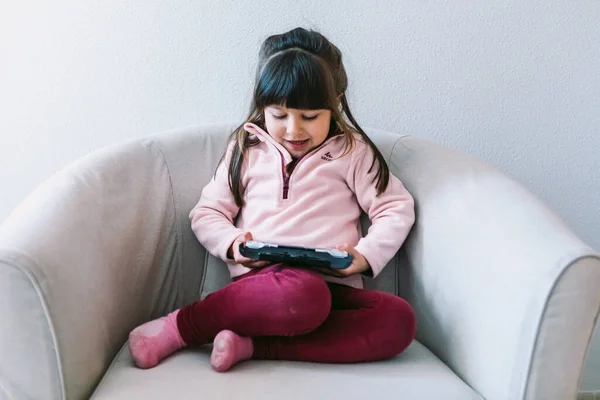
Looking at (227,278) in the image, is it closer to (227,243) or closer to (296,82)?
(227,243)

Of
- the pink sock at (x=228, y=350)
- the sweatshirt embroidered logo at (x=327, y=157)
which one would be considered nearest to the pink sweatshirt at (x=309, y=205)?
the sweatshirt embroidered logo at (x=327, y=157)

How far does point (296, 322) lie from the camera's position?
3.61 feet

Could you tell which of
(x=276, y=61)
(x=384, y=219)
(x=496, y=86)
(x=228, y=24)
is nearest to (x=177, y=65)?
(x=228, y=24)

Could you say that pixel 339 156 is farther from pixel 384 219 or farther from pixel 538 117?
pixel 538 117

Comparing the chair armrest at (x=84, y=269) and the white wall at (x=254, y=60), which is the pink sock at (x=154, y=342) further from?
the white wall at (x=254, y=60)

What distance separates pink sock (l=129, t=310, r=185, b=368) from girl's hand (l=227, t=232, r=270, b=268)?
0.15m

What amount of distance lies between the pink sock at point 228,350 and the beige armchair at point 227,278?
0.01 m

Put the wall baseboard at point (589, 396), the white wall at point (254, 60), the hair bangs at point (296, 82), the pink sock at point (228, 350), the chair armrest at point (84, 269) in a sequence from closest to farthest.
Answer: the chair armrest at point (84, 269) → the pink sock at point (228, 350) → the hair bangs at point (296, 82) → the white wall at point (254, 60) → the wall baseboard at point (589, 396)

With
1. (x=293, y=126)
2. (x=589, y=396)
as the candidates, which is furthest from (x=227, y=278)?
(x=589, y=396)

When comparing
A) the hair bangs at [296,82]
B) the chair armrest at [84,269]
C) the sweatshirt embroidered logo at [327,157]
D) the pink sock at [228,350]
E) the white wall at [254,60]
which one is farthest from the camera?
the white wall at [254,60]

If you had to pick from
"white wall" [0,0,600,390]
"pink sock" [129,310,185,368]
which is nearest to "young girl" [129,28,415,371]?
"pink sock" [129,310,185,368]

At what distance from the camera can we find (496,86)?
155 centimetres

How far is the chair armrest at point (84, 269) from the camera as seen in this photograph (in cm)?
91

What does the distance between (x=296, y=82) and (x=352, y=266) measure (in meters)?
0.33
